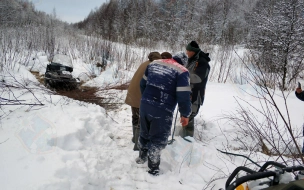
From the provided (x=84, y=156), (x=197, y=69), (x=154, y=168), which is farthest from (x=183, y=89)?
(x=84, y=156)

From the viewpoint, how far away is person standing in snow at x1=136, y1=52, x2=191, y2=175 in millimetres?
2361

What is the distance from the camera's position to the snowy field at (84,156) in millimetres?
2111

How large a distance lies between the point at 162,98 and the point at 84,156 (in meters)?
1.43

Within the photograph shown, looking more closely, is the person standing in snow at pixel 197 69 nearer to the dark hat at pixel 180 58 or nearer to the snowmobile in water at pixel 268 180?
the dark hat at pixel 180 58

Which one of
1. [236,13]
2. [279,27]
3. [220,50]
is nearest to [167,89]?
[220,50]

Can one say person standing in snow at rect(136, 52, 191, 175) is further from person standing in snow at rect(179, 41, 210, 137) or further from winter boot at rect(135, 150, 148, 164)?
person standing in snow at rect(179, 41, 210, 137)

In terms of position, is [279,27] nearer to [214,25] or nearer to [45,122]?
[45,122]

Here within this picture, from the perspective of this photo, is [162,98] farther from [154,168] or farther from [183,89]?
[154,168]

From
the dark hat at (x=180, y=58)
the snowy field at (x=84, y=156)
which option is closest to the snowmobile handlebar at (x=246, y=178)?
the snowy field at (x=84, y=156)

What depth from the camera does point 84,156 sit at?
8.77ft

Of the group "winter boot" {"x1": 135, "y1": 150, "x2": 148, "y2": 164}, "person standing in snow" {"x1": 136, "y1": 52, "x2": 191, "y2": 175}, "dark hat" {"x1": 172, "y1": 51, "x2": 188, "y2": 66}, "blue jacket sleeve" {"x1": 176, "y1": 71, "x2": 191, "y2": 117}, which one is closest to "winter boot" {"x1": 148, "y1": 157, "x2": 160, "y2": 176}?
"person standing in snow" {"x1": 136, "y1": 52, "x2": 191, "y2": 175}

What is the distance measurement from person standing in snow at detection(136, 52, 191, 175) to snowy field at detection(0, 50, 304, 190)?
0.44 m

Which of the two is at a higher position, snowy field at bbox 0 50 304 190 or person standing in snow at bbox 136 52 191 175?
person standing in snow at bbox 136 52 191 175

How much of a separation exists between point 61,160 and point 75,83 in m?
6.13
